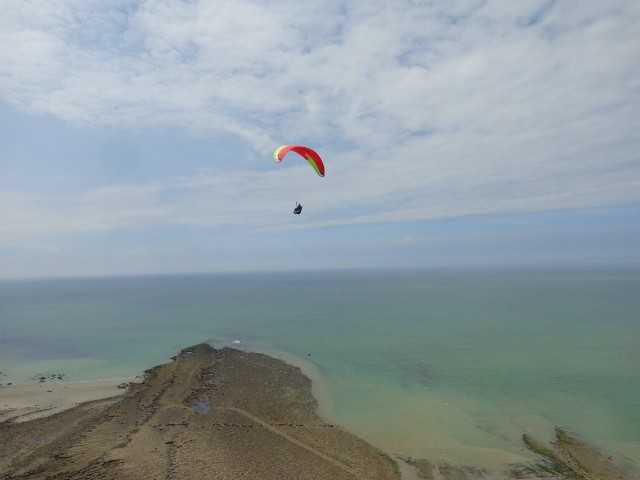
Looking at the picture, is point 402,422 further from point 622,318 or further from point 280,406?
point 622,318

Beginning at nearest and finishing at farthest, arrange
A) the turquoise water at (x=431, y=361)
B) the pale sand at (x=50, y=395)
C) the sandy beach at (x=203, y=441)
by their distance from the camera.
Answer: the sandy beach at (x=203, y=441) → the turquoise water at (x=431, y=361) → the pale sand at (x=50, y=395)

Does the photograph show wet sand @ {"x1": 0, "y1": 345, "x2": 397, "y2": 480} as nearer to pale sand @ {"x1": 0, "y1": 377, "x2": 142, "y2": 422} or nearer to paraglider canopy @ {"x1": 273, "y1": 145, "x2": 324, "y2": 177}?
pale sand @ {"x1": 0, "y1": 377, "x2": 142, "y2": 422}

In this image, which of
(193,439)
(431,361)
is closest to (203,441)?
(193,439)

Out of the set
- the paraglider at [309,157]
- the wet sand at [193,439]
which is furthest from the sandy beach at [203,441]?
the paraglider at [309,157]

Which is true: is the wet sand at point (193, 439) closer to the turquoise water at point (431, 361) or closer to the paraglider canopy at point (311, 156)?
the turquoise water at point (431, 361)

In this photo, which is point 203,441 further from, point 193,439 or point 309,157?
point 309,157

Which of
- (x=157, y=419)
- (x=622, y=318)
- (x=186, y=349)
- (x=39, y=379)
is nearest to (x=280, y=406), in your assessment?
(x=157, y=419)

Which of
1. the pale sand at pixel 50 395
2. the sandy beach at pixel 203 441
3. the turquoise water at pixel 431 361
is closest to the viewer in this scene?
the sandy beach at pixel 203 441
